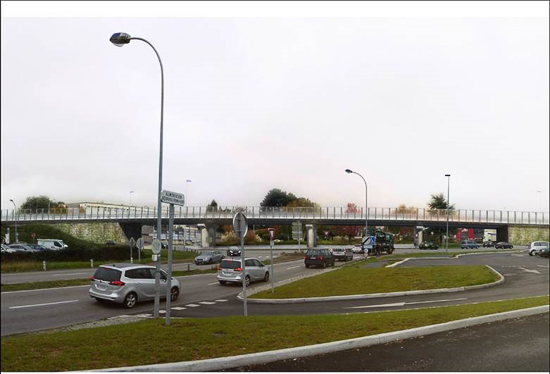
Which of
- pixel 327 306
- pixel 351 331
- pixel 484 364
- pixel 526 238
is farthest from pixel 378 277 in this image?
pixel 484 364

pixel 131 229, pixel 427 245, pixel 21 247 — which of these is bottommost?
pixel 427 245

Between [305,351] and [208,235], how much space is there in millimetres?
7802

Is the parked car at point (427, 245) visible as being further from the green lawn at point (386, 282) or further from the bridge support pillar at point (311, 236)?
the green lawn at point (386, 282)

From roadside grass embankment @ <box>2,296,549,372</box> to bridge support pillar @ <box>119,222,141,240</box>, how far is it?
8.03 ft

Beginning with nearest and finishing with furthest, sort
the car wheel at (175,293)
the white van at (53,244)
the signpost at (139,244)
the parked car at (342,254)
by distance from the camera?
1. the white van at (53,244)
2. the signpost at (139,244)
3. the car wheel at (175,293)
4. the parked car at (342,254)

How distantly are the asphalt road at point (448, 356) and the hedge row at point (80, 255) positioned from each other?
510 cm

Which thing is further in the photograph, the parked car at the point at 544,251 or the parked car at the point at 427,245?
the parked car at the point at 427,245

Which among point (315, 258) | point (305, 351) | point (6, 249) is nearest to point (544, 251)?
point (315, 258)

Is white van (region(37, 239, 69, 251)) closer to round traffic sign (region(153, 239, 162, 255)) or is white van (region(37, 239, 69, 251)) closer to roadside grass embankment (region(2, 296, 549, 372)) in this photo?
roadside grass embankment (region(2, 296, 549, 372))

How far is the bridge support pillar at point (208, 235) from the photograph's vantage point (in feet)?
49.0

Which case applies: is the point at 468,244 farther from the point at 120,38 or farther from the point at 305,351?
the point at 120,38

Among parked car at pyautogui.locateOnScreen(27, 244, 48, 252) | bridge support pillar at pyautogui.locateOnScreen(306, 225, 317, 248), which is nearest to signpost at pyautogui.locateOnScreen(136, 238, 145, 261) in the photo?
parked car at pyautogui.locateOnScreen(27, 244, 48, 252)

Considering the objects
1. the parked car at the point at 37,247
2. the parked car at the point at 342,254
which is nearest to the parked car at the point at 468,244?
the parked car at the point at 342,254

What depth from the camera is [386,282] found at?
862 inches
